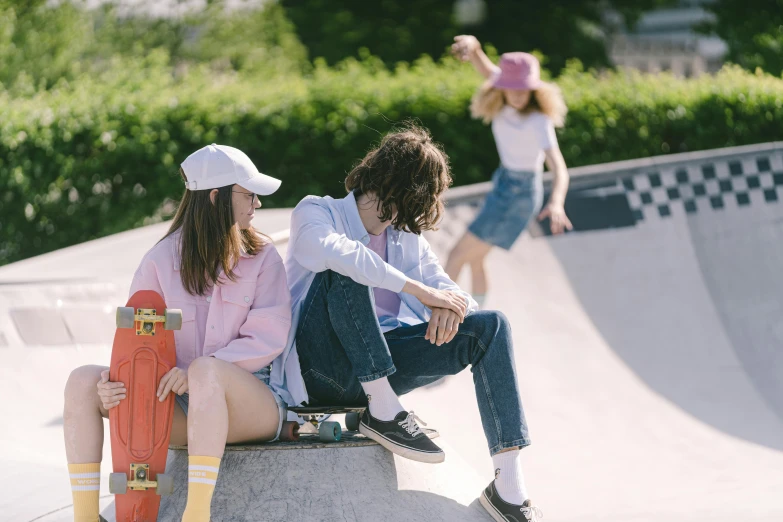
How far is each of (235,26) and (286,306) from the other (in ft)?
52.3

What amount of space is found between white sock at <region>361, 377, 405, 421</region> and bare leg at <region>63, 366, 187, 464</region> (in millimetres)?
862

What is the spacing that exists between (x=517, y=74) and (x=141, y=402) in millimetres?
4048

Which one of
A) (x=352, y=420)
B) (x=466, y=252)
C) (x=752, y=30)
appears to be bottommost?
(x=752, y=30)

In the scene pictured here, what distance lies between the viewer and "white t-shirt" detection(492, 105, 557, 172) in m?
6.11

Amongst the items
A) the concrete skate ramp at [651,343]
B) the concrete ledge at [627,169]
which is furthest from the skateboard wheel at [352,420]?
the concrete ledge at [627,169]

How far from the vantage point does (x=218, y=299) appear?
10.1 ft

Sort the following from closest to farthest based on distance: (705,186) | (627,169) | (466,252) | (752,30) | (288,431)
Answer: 1. (288,431)
2. (466,252)
3. (705,186)
4. (627,169)
5. (752,30)

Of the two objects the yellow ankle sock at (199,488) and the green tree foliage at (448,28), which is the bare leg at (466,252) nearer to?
the yellow ankle sock at (199,488)

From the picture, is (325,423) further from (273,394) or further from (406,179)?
(406,179)

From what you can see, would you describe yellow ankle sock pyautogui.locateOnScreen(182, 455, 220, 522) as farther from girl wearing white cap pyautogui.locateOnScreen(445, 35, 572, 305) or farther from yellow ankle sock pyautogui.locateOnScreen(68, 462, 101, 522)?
girl wearing white cap pyautogui.locateOnScreen(445, 35, 572, 305)

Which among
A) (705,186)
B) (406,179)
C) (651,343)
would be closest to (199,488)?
(406,179)

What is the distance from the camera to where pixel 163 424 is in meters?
2.91

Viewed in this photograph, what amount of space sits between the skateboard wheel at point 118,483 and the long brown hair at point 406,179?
1.24 m

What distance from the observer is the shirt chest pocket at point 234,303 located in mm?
3078
